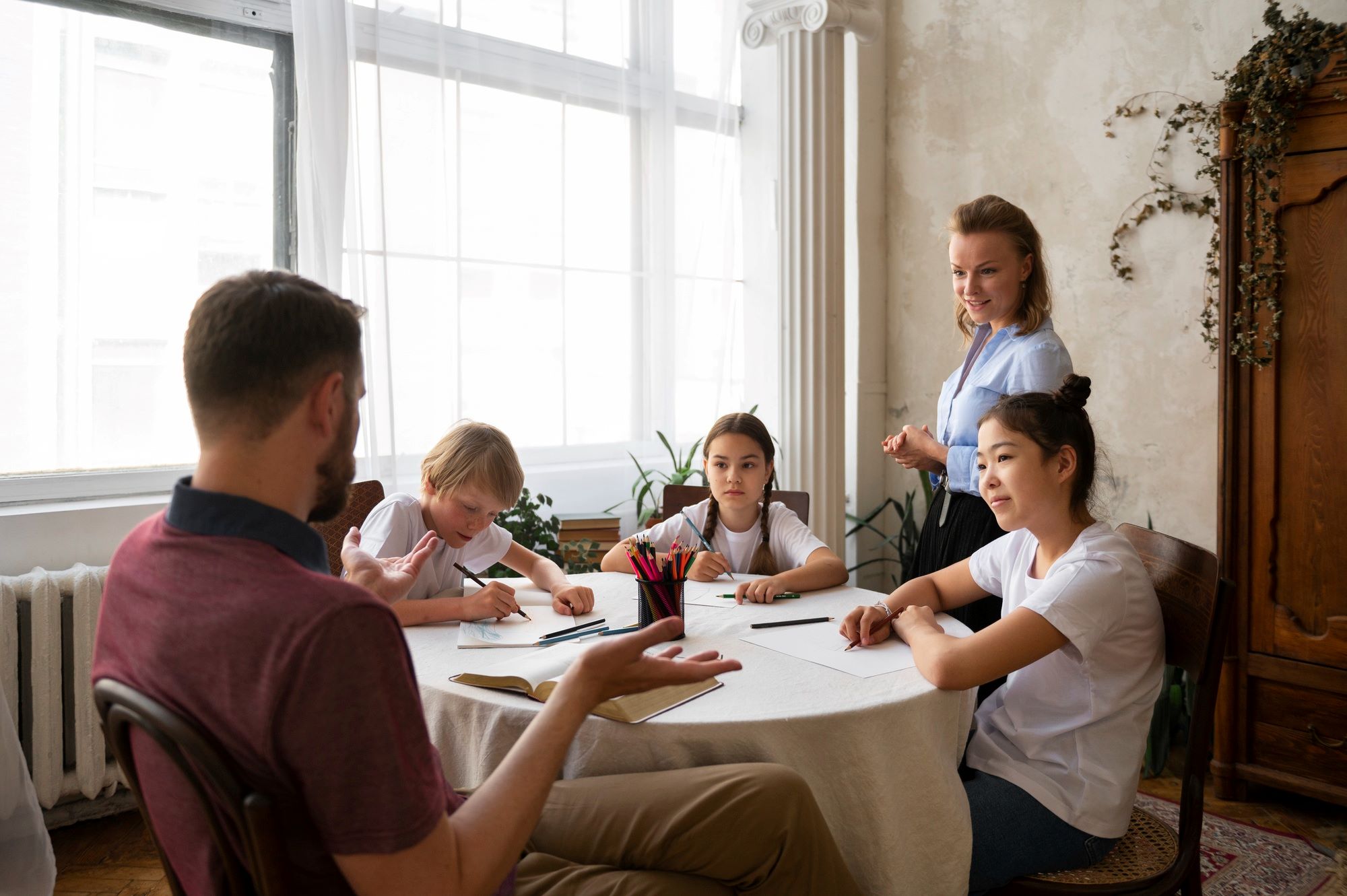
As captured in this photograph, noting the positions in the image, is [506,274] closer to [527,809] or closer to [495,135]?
[495,135]

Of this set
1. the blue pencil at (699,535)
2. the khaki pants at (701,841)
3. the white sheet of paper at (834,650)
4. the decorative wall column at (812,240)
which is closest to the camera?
Answer: the khaki pants at (701,841)

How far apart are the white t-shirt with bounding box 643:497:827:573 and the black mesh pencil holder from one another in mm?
701

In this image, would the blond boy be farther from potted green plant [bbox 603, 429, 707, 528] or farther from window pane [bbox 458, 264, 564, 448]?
potted green plant [bbox 603, 429, 707, 528]

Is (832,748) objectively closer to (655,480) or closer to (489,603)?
(489,603)

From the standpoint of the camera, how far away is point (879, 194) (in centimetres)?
448

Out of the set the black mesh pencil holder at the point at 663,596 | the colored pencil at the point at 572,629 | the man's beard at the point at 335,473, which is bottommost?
the colored pencil at the point at 572,629

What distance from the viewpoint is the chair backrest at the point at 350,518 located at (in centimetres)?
258

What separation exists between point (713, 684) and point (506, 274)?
2.44 metres

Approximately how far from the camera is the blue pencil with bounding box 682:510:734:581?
2473 mm

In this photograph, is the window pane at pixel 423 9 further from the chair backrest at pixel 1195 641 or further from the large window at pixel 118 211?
the chair backrest at pixel 1195 641

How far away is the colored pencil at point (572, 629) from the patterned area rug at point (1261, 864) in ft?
5.19

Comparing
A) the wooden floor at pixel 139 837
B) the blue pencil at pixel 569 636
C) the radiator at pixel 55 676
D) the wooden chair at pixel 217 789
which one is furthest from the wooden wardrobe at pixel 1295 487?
the radiator at pixel 55 676

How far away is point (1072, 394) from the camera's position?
1.83 metres

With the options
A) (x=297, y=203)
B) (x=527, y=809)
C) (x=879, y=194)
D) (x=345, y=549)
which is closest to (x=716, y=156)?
(x=879, y=194)
